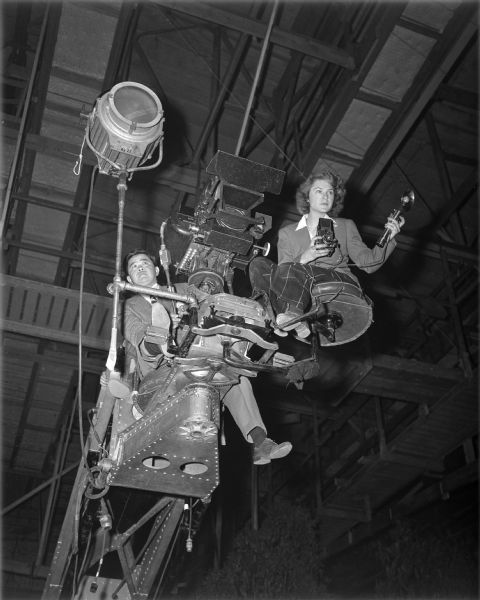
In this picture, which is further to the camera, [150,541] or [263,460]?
[150,541]

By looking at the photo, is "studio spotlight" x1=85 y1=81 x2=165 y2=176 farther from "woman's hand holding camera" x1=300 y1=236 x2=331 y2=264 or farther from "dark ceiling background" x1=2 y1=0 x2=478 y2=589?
"woman's hand holding camera" x1=300 y1=236 x2=331 y2=264

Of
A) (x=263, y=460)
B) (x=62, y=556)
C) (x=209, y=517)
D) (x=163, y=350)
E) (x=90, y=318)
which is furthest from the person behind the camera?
(x=209, y=517)

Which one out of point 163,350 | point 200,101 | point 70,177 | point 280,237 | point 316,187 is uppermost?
point 200,101

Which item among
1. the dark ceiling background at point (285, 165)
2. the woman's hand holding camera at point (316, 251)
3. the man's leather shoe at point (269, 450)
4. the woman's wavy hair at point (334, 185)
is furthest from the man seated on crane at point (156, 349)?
the woman's wavy hair at point (334, 185)

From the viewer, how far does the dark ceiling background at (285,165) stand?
7648mm

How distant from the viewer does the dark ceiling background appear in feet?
25.1

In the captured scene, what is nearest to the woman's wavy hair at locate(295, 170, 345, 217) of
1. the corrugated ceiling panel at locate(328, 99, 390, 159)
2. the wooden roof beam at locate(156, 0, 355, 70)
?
the wooden roof beam at locate(156, 0, 355, 70)

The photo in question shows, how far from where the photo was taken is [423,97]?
802 centimetres

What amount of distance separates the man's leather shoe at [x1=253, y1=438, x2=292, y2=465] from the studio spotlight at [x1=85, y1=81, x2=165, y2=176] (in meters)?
2.21

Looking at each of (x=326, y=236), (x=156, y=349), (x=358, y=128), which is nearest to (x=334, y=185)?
(x=326, y=236)

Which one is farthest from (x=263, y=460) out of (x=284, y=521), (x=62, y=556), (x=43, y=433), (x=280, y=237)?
(x=43, y=433)

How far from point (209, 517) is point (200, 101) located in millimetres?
8798

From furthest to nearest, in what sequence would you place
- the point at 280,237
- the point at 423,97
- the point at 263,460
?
the point at 423,97 < the point at 280,237 < the point at 263,460

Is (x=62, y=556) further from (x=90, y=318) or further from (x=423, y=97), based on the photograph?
(x=423, y=97)
